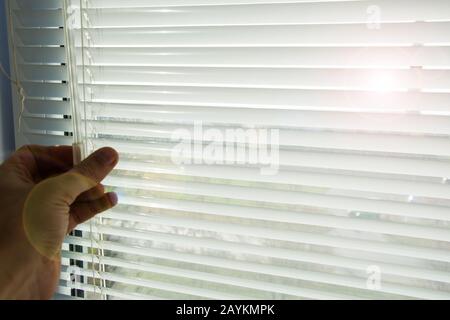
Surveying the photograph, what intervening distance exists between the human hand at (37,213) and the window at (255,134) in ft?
0.44

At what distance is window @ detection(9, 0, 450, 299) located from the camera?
0.62 meters

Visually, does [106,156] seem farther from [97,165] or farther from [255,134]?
[255,134]

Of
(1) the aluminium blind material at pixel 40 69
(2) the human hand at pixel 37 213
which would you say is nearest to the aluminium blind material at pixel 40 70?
(1) the aluminium blind material at pixel 40 69

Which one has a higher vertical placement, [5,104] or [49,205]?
[5,104]

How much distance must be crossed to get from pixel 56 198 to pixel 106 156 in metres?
0.10

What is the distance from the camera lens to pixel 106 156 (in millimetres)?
595

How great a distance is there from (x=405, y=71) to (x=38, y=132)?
29.7 inches

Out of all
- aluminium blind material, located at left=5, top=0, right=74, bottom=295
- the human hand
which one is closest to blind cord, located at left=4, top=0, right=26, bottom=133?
aluminium blind material, located at left=5, top=0, right=74, bottom=295

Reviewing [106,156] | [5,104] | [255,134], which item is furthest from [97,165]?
[5,104]

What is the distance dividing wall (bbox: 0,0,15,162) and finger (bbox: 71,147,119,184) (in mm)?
360

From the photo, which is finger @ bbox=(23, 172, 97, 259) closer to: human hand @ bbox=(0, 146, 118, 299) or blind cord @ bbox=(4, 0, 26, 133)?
human hand @ bbox=(0, 146, 118, 299)

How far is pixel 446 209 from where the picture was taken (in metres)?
0.62
